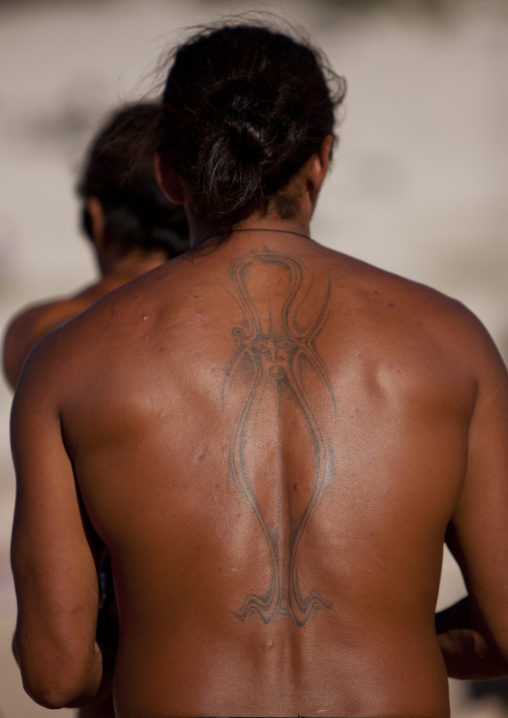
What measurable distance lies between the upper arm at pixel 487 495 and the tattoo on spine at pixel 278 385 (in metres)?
0.34

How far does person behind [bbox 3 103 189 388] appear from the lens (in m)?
2.80

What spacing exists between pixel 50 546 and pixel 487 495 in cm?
91

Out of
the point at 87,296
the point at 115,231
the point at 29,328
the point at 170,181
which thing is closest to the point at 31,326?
the point at 29,328

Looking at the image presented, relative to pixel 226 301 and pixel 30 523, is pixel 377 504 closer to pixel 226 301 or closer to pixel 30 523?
pixel 226 301

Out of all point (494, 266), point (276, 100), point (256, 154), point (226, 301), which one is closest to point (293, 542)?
point (226, 301)

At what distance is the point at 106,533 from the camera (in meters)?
1.54

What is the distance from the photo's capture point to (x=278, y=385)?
1.52 meters

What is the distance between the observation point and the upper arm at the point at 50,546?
1595mm

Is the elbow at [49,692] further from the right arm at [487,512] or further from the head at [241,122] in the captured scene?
the head at [241,122]

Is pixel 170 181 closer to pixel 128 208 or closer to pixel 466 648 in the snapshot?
pixel 128 208

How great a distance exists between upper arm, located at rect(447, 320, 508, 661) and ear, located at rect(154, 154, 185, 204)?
77 cm

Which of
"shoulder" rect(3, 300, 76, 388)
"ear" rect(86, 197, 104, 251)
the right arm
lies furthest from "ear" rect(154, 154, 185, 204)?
"ear" rect(86, 197, 104, 251)

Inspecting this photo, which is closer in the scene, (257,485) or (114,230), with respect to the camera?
(257,485)

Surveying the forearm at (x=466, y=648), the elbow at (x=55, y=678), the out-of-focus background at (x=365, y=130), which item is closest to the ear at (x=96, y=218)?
the elbow at (x=55, y=678)
